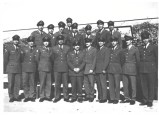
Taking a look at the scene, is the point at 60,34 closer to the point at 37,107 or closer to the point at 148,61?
the point at 37,107

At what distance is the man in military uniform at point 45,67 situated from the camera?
5.67 metres

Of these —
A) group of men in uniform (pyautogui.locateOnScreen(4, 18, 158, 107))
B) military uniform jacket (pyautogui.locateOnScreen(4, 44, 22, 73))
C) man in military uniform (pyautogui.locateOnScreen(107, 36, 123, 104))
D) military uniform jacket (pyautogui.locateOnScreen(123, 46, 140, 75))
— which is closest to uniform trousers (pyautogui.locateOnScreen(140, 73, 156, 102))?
group of men in uniform (pyautogui.locateOnScreen(4, 18, 158, 107))

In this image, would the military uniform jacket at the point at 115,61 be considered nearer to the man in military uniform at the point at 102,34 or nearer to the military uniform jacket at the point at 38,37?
the man in military uniform at the point at 102,34

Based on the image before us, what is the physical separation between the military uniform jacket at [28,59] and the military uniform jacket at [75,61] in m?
1.00

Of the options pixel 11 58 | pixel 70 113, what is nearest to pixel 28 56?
pixel 11 58

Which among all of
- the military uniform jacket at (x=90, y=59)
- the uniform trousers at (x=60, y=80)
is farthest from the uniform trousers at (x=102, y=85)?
the uniform trousers at (x=60, y=80)

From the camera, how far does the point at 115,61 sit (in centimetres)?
546

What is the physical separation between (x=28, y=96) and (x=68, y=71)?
1.37 metres

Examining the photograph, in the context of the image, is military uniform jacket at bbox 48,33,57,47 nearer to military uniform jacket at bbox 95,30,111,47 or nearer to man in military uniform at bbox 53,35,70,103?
man in military uniform at bbox 53,35,70,103

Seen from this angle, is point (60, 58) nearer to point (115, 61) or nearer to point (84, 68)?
point (84, 68)

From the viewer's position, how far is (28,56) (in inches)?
229

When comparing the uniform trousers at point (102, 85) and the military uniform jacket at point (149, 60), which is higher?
the military uniform jacket at point (149, 60)

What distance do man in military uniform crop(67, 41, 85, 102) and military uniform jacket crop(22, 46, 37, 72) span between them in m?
1.00

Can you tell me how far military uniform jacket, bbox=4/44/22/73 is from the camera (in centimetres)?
574
